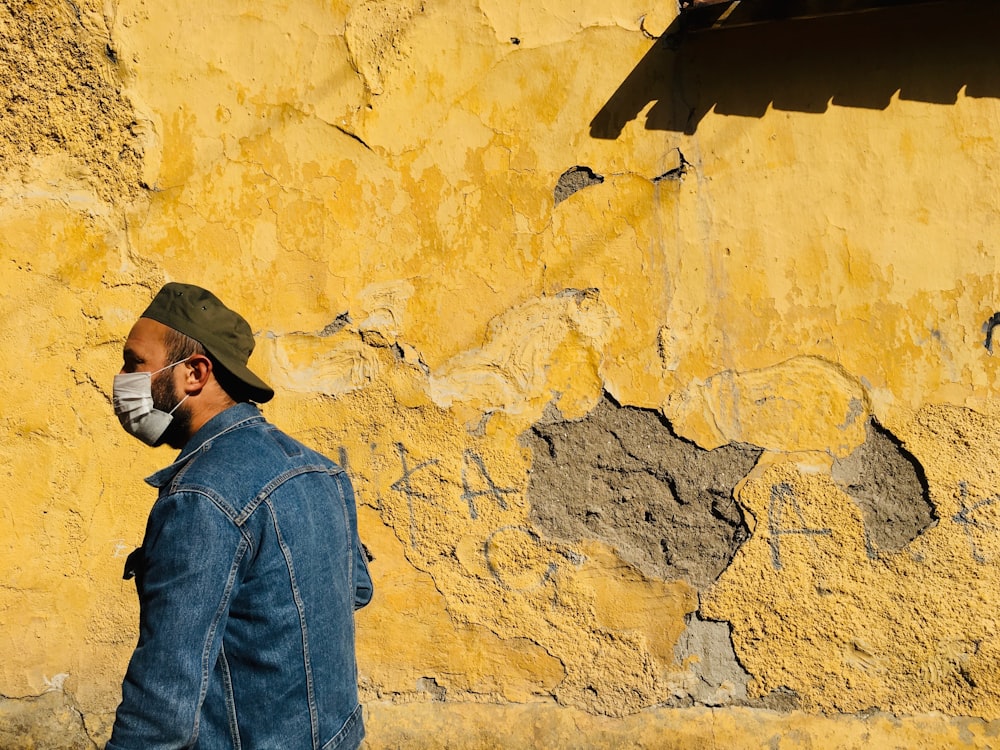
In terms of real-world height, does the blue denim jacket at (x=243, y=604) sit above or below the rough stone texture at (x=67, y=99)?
below

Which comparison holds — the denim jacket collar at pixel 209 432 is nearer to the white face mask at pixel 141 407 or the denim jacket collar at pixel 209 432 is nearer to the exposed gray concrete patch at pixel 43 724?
the white face mask at pixel 141 407

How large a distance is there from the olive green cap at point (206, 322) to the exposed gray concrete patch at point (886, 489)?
1.87 m

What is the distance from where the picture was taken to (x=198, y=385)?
1792 mm

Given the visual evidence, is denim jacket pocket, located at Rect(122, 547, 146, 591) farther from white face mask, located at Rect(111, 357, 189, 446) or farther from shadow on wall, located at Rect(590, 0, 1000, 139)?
shadow on wall, located at Rect(590, 0, 1000, 139)

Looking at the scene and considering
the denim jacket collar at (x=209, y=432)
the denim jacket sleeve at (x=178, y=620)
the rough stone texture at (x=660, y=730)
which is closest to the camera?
the denim jacket sleeve at (x=178, y=620)

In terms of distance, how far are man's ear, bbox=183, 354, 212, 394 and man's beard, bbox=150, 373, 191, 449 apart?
0.09ft

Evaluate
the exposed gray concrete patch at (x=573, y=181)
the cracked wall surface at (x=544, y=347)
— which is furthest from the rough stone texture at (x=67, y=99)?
the exposed gray concrete patch at (x=573, y=181)

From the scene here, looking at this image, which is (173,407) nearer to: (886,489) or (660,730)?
(660,730)

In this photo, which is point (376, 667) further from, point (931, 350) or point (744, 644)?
point (931, 350)

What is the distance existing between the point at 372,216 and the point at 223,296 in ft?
1.85

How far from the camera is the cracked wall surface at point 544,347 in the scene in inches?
110

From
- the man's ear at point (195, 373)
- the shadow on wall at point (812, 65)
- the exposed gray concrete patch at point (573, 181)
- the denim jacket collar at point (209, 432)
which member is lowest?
the denim jacket collar at point (209, 432)

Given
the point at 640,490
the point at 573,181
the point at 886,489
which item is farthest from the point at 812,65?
the point at 640,490

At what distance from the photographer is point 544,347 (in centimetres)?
297
